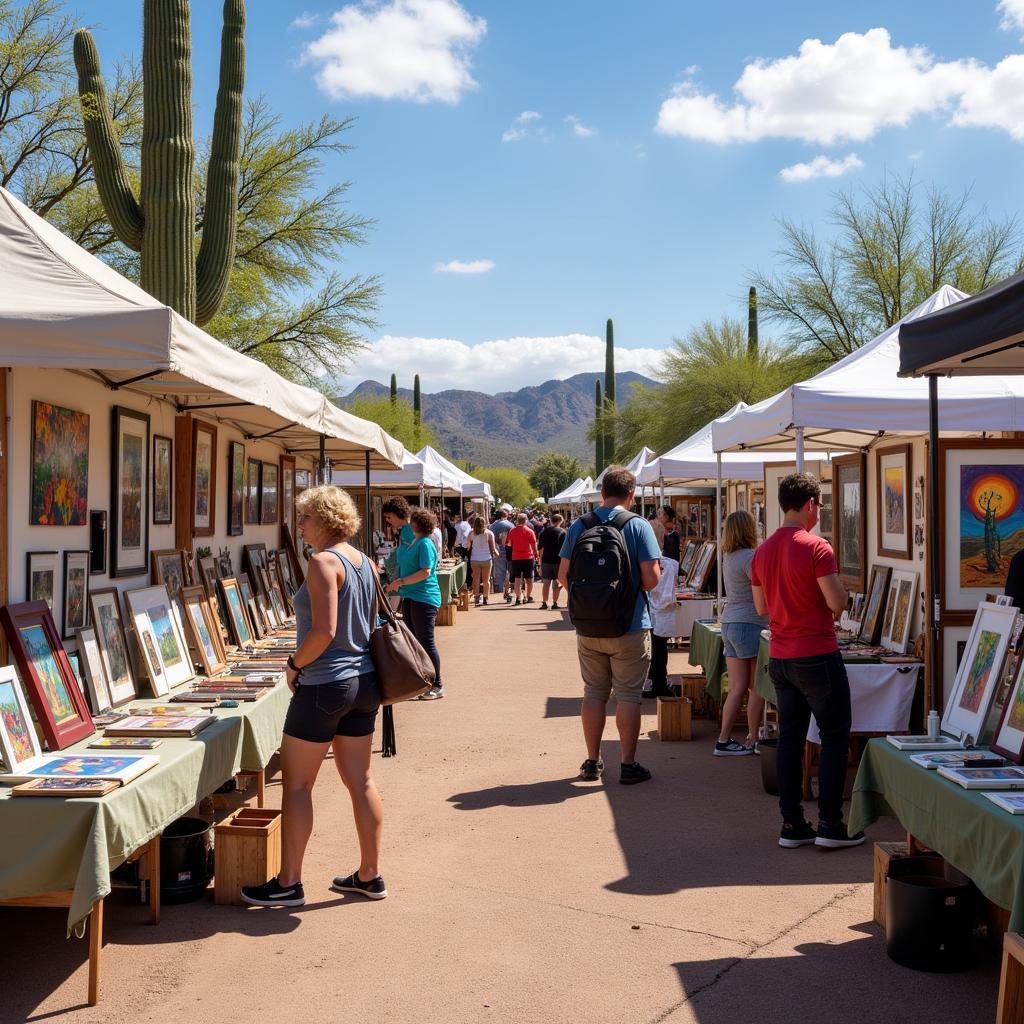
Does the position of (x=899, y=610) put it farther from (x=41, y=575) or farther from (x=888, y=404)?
(x=41, y=575)

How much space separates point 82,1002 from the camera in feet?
12.1

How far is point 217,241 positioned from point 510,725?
636 centimetres

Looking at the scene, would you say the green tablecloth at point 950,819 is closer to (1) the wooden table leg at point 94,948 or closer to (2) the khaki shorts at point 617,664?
(2) the khaki shorts at point 617,664

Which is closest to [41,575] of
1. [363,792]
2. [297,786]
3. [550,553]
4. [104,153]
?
[297,786]

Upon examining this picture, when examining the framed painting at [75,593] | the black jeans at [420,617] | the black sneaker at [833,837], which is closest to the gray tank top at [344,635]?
the framed painting at [75,593]

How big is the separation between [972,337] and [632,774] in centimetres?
384

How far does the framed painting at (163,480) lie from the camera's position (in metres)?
6.46

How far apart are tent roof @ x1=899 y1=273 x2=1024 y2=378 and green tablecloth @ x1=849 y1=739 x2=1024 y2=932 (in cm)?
163

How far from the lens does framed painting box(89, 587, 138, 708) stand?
5285 millimetres

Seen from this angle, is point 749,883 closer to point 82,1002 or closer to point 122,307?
point 82,1002

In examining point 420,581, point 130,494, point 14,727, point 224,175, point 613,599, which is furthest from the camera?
point 224,175

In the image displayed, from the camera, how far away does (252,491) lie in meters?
8.93

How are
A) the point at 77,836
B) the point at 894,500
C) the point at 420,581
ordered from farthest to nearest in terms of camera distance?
the point at 420,581, the point at 894,500, the point at 77,836

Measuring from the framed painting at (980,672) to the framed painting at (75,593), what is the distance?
13.4 feet
